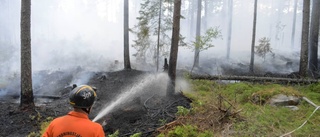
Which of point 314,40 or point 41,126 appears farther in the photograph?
point 314,40

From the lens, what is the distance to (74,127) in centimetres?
262

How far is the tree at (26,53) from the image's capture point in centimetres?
914

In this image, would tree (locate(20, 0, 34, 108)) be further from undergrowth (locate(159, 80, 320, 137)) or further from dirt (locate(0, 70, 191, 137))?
undergrowth (locate(159, 80, 320, 137))

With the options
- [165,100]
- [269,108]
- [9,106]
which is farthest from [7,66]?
[269,108]

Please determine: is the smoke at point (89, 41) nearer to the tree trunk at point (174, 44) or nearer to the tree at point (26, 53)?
the tree trunk at point (174, 44)

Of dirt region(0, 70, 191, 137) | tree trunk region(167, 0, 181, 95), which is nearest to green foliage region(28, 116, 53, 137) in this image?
dirt region(0, 70, 191, 137)

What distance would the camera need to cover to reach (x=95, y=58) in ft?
86.8

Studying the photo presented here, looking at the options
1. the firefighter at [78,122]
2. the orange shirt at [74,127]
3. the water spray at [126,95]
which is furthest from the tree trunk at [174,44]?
the orange shirt at [74,127]

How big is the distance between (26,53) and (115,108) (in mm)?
4050

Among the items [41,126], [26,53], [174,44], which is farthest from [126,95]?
[26,53]

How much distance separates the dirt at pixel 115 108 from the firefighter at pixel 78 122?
3.72 metres

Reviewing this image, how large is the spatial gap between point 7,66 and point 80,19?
31.3 m

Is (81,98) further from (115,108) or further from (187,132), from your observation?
(115,108)

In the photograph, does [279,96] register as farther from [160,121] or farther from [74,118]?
[74,118]
